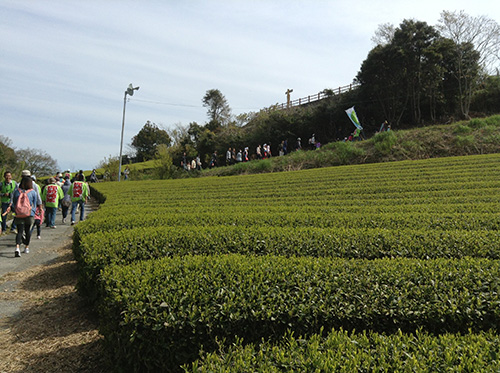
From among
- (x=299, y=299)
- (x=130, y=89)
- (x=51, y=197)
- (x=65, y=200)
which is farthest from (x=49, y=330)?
(x=130, y=89)

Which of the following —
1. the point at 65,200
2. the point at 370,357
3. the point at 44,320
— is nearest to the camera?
the point at 370,357

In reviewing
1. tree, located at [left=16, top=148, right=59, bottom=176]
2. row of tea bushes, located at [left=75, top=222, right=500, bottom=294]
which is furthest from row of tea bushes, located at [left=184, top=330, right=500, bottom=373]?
tree, located at [left=16, top=148, right=59, bottom=176]

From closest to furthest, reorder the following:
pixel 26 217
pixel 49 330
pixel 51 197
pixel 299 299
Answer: pixel 299 299, pixel 49 330, pixel 26 217, pixel 51 197

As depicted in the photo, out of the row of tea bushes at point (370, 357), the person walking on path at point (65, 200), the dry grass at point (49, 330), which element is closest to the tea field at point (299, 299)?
the row of tea bushes at point (370, 357)

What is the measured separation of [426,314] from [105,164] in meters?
45.6

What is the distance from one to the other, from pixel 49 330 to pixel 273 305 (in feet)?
10.4

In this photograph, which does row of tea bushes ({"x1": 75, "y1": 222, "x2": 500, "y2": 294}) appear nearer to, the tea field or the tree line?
the tea field

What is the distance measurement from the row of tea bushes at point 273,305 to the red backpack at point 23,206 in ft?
17.4

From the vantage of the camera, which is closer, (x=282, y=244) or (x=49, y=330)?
(x=49, y=330)

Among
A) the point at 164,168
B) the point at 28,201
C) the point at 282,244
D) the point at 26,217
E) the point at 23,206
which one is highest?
the point at 164,168

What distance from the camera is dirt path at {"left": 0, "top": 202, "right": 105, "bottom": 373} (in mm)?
3738

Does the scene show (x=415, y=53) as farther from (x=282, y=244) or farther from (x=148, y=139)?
(x=148, y=139)

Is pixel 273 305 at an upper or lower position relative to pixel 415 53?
lower

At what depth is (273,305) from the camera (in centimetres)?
319
